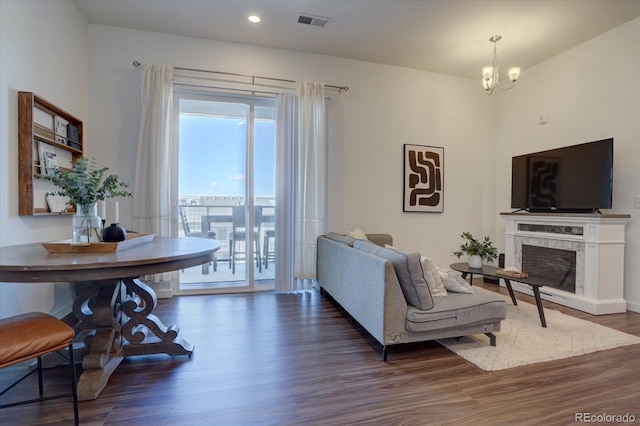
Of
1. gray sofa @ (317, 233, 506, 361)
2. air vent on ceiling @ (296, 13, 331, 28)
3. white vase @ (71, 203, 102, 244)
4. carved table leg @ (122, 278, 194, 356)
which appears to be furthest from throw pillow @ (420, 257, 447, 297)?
air vent on ceiling @ (296, 13, 331, 28)

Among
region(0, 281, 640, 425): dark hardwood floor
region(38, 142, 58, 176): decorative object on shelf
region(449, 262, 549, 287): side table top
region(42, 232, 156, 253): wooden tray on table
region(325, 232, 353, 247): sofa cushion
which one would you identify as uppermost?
region(38, 142, 58, 176): decorative object on shelf

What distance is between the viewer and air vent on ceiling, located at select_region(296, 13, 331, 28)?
320 cm

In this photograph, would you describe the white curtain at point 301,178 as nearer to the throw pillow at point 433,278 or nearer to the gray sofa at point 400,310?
the gray sofa at point 400,310

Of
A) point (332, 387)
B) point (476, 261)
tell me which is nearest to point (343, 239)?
point (476, 261)

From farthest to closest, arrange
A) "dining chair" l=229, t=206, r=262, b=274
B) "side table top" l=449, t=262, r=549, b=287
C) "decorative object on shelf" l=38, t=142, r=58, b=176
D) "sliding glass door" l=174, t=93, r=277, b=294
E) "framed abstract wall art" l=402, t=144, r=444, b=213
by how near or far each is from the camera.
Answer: "framed abstract wall art" l=402, t=144, r=444, b=213 → "dining chair" l=229, t=206, r=262, b=274 → "sliding glass door" l=174, t=93, r=277, b=294 → "side table top" l=449, t=262, r=549, b=287 → "decorative object on shelf" l=38, t=142, r=58, b=176

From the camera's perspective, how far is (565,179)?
3635mm

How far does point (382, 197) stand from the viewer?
435cm

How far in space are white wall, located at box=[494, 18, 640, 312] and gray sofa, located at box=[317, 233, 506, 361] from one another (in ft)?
7.80

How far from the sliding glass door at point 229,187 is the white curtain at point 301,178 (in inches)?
10.1

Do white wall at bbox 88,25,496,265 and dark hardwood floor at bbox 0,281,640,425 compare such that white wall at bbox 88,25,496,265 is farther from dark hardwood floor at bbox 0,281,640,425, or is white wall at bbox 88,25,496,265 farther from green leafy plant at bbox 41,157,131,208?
dark hardwood floor at bbox 0,281,640,425

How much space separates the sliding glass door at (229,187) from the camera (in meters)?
3.74

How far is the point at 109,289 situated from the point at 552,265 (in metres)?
4.60

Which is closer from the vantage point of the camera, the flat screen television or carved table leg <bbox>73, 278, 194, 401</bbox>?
carved table leg <bbox>73, 278, 194, 401</bbox>

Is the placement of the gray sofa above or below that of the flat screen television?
below
